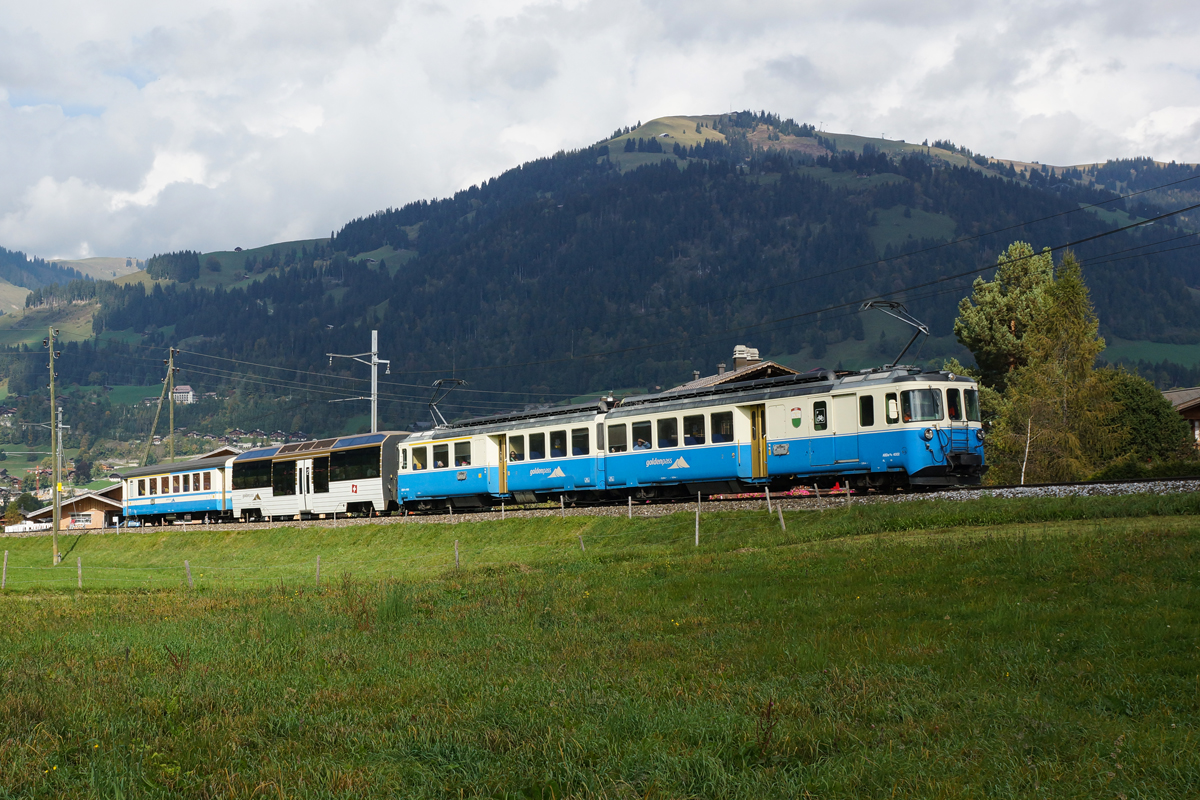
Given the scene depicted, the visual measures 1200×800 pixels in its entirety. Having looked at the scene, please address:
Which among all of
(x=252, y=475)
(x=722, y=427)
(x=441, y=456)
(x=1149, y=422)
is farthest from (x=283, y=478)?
(x=1149, y=422)

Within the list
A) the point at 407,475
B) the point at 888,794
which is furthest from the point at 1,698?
the point at 407,475

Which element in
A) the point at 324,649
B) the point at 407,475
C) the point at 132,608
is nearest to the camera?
the point at 324,649

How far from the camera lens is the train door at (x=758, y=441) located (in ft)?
101

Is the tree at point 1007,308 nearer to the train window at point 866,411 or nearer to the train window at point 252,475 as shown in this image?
the train window at point 866,411

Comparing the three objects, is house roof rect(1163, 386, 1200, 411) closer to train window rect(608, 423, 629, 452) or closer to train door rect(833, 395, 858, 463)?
train door rect(833, 395, 858, 463)

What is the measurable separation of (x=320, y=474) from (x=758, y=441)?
1078 inches

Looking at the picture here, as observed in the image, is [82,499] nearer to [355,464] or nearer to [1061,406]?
[355,464]

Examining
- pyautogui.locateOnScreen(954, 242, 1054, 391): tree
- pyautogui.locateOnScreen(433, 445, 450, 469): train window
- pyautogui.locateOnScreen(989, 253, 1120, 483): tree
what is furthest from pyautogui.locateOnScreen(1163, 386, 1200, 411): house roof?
pyautogui.locateOnScreen(433, 445, 450, 469): train window

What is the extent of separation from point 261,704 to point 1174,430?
6191 centimetres

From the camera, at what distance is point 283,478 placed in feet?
173

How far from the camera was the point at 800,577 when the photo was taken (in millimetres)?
17812

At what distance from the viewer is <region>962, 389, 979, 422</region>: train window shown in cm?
2917

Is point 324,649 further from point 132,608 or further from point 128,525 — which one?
point 128,525

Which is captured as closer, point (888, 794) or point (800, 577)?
point (888, 794)
